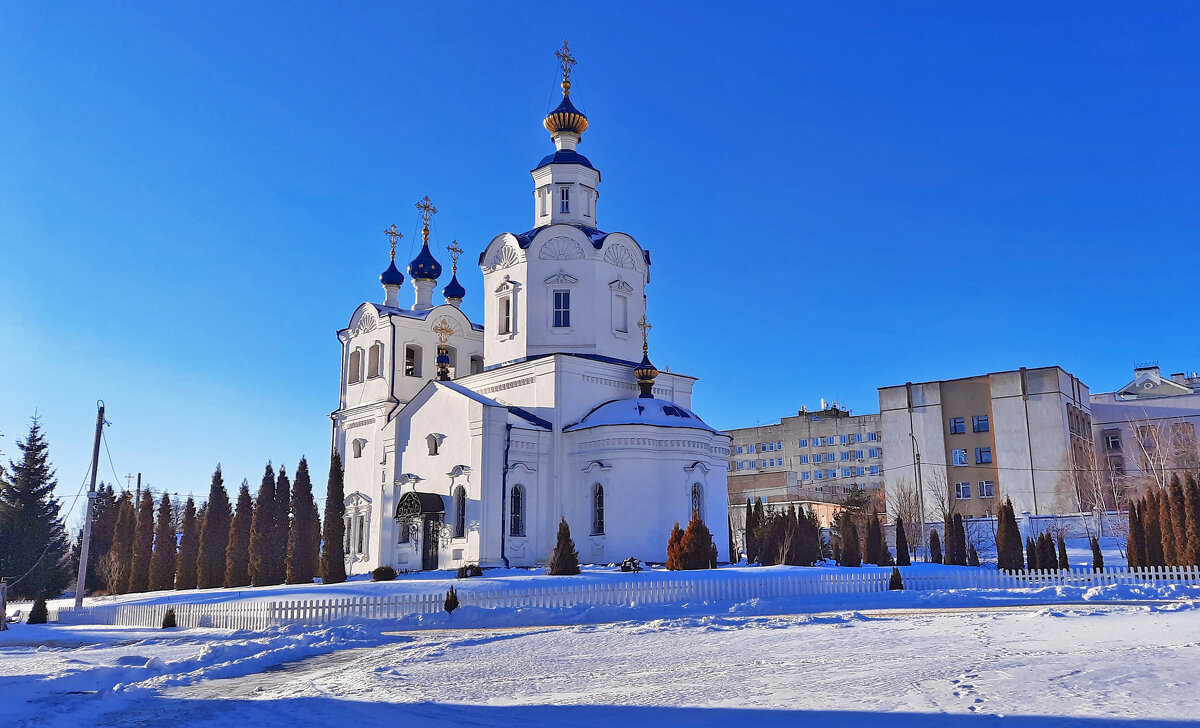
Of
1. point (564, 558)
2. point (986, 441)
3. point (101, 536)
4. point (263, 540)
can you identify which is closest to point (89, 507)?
point (263, 540)

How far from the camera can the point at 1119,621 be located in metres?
12.6

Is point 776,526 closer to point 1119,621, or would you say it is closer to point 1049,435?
point 1119,621

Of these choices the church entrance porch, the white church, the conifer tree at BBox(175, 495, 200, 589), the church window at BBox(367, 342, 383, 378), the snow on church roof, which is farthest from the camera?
the church window at BBox(367, 342, 383, 378)

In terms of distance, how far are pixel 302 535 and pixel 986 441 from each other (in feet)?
122

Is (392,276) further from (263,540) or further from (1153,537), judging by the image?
(1153,537)

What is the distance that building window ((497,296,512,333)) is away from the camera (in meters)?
30.4

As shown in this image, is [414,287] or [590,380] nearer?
[590,380]

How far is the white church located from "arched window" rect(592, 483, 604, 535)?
4 cm

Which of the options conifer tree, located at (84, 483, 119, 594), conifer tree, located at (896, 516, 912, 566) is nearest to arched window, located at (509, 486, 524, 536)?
conifer tree, located at (896, 516, 912, 566)

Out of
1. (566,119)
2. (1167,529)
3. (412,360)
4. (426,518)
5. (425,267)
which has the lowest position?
(1167,529)

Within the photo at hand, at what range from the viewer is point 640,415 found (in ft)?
89.0

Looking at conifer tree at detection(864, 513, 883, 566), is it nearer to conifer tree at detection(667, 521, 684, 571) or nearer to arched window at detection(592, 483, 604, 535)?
conifer tree at detection(667, 521, 684, 571)

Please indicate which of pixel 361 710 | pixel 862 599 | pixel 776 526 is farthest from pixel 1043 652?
pixel 776 526

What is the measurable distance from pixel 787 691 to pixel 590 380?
21398 mm
